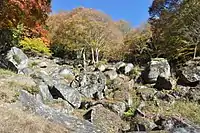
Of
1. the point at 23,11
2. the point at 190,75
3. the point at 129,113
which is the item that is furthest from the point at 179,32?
the point at 23,11

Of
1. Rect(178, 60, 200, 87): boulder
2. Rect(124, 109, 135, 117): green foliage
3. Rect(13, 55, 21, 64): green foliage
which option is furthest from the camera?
Rect(13, 55, 21, 64): green foliage

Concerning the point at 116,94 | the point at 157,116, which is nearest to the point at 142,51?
the point at 116,94

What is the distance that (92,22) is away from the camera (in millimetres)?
27812

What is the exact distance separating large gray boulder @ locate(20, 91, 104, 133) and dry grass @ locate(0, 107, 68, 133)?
650 mm

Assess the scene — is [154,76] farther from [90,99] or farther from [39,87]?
[39,87]

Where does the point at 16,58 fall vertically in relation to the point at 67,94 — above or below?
above

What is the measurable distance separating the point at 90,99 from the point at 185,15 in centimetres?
938

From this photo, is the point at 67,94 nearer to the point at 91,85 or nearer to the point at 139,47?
the point at 91,85

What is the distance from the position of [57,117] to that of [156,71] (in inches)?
331

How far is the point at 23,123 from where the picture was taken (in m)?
8.93

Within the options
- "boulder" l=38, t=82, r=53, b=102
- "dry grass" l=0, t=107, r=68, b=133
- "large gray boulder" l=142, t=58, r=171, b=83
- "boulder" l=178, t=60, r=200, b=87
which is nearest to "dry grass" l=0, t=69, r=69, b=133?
"dry grass" l=0, t=107, r=68, b=133

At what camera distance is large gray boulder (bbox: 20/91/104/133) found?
1048 cm

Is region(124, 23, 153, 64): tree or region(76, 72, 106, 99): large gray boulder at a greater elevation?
region(124, 23, 153, 64): tree

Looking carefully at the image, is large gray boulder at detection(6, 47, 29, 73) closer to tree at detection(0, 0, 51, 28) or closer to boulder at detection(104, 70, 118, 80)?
tree at detection(0, 0, 51, 28)
